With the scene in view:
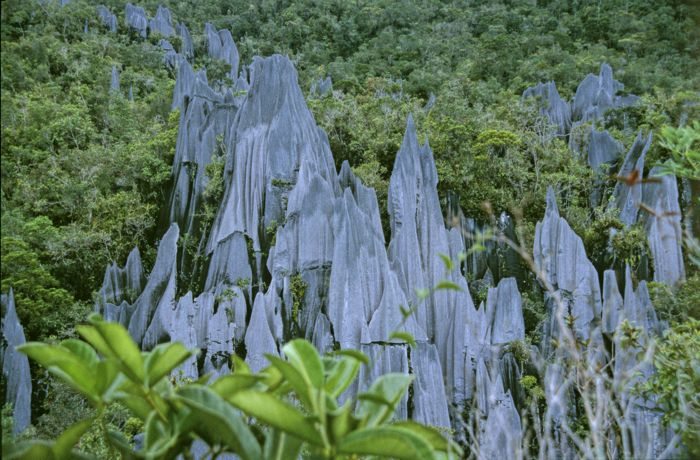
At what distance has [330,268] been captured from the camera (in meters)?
10.0

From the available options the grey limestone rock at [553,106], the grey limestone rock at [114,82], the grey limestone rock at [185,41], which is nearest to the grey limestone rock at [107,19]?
the grey limestone rock at [185,41]

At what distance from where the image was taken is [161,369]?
0.90 metres

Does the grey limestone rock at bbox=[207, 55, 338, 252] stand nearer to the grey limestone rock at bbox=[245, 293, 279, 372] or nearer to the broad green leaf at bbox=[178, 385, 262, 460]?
the grey limestone rock at bbox=[245, 293, 279, 372]

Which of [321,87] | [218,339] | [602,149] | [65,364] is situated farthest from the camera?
[321,87]

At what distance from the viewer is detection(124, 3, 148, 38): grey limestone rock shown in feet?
60.8

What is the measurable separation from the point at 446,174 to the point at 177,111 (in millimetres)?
5939

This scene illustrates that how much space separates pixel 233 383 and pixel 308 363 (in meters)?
0.13

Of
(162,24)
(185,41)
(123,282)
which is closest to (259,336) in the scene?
(123,282)

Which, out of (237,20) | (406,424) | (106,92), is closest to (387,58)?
(237,20)

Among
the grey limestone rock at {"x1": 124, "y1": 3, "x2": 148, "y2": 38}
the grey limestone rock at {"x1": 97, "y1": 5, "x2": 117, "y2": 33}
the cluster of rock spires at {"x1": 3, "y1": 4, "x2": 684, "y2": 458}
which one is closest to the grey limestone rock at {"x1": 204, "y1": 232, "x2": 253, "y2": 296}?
the cluster of rock spires at {"x1": 3, "y1": 4, "x2": 684, "y2": 458}

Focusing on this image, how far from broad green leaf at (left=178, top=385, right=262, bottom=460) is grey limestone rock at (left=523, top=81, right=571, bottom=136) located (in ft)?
46.1

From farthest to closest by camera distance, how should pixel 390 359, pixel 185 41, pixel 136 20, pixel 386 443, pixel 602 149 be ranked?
pixel 185 41, pixel 136 20, pixel 602 149, pixel 390 359, pixel 386 443

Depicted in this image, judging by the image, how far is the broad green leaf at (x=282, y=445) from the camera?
0.88m

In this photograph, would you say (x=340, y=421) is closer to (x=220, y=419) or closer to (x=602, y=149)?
(x=220, y=419)
